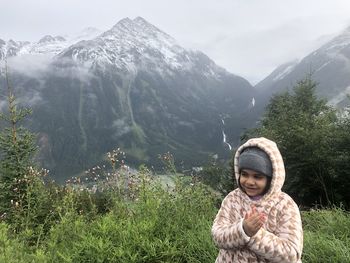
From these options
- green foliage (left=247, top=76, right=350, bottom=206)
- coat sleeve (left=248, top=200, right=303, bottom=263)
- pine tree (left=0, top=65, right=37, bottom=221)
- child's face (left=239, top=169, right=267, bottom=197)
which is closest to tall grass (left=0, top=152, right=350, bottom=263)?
coat sleeve (left=248, top=200, right=303, bottom=263)

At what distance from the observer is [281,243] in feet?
12.0

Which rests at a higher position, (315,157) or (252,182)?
(252,182)

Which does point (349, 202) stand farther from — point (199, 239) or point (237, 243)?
point (237, 243)

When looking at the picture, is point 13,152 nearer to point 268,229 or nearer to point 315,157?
point 268,229

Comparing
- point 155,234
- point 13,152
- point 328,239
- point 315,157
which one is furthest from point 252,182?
point 315,157

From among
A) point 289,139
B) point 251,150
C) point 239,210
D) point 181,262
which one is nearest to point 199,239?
point 181,262

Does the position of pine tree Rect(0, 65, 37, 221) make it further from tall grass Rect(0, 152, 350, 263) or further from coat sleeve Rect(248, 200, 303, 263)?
coat sleeve Rect(248, 200, 303, 263)

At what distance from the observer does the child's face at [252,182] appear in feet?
12.5

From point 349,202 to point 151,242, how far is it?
70.1ft

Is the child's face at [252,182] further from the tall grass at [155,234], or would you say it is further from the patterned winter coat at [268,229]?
the tall grass at [155,234]

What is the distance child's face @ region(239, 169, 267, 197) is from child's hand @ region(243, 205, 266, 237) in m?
0.25

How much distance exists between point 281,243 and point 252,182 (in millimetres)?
574

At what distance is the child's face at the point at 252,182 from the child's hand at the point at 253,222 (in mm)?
251

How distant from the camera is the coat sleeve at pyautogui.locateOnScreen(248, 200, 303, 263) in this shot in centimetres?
363
